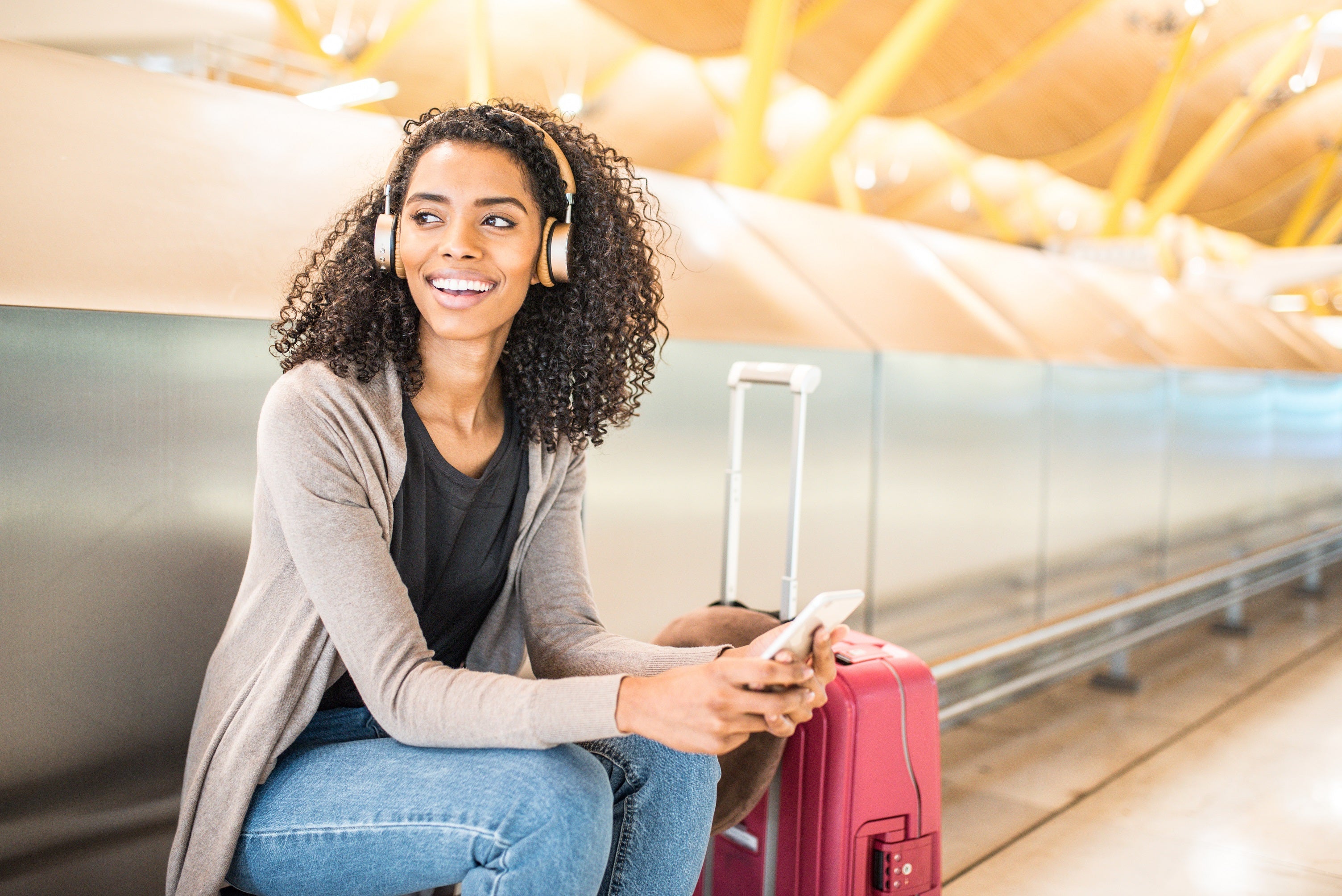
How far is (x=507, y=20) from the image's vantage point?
19.0 m

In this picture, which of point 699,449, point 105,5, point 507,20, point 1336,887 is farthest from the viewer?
point 507,20

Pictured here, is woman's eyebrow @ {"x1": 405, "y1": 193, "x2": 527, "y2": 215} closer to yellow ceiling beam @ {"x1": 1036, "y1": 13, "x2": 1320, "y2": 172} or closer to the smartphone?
the smartphone

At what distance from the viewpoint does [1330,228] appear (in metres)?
25.2

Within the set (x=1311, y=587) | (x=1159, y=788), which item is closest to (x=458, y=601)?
(x=1159, y=788)

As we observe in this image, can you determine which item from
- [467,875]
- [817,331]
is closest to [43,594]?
[467,875]

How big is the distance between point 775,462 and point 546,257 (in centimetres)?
156

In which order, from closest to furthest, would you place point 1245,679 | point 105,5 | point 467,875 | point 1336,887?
point 467,875, point 105,5, point 1336,887, point 1245,679

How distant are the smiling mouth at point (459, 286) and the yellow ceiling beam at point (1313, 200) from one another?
26.9m

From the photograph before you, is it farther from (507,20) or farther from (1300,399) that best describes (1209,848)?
(507,20)

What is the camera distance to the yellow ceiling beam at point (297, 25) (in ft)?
43.4

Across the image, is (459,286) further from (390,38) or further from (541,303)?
(390,38)

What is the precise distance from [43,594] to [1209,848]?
2831 mm

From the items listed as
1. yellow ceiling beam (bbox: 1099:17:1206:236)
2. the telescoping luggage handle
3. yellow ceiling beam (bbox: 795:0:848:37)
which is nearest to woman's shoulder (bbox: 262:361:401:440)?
the telescoping luggage handle

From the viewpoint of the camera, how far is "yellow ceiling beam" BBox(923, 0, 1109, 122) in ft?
49.1
